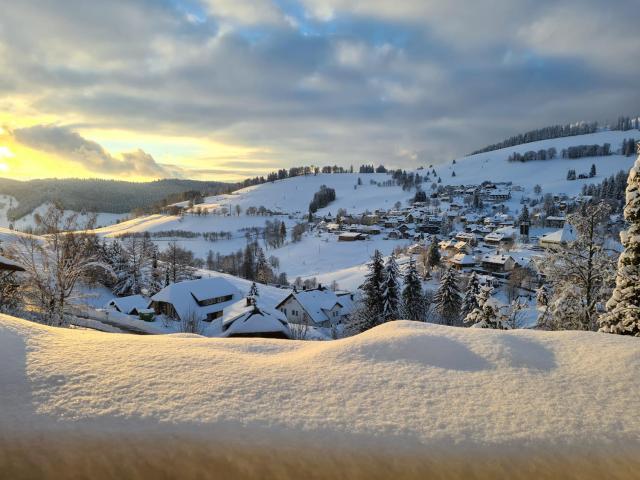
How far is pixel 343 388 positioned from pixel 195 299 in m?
39.7

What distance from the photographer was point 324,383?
611 centimetres

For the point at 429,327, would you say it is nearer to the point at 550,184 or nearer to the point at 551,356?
the point at 551,356

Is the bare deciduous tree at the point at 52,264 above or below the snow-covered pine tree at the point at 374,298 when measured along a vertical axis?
above

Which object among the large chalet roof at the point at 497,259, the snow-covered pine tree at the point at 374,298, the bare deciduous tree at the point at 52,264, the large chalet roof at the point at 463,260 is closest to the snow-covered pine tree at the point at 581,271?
the snow-covered pine tree at the point at 374,298

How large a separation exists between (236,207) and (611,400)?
18277 cm

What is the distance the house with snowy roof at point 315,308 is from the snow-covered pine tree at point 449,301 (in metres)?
11.9

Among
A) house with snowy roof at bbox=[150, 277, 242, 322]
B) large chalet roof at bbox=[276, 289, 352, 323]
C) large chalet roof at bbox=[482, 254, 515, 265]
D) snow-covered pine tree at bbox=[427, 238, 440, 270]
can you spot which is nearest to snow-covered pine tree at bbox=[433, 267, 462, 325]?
large chalet roof at bbox=[276, 289, 352, 323]

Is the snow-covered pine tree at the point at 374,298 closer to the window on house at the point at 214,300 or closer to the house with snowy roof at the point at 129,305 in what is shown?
the window on house at the point at 214,300

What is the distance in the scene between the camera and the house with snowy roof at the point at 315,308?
156 feet

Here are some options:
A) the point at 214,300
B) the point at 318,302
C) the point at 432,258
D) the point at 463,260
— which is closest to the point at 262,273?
the point at 318,302

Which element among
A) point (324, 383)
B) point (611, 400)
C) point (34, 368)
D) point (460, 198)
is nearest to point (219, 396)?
point (324, 383)

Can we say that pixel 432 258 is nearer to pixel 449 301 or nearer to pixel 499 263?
pixel 499 263

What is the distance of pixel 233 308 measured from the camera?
122 ft

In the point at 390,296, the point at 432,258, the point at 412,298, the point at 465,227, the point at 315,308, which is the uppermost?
the point at 465,227
